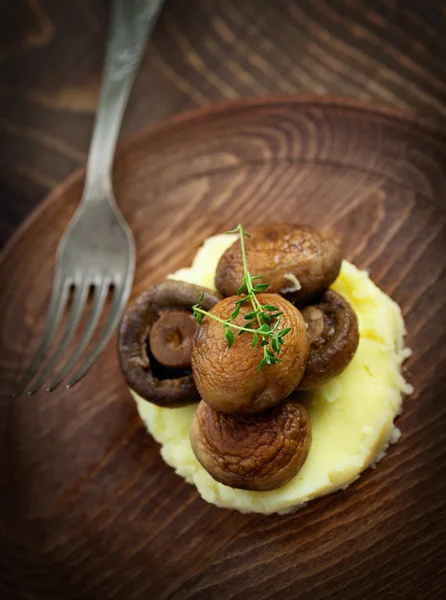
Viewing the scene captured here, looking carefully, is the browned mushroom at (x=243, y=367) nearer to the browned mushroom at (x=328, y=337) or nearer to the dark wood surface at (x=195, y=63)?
the browned mushroom at (x=328, y=337)

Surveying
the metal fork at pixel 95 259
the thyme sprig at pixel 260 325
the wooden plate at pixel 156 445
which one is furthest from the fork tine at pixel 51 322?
the thyme sprig at pixel 260 325

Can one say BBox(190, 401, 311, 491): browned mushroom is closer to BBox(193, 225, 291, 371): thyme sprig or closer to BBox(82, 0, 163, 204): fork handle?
BBox(193, 225, 291, 371): thyme sprig

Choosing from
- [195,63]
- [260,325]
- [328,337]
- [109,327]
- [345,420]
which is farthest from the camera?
[195,63]

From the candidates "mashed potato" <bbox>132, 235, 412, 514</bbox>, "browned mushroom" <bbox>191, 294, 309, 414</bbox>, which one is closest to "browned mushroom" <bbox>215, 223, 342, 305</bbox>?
"browned mushroom" <bbox>191, 294, 309, 414</bbox>

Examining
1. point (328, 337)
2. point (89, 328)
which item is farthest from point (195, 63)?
point (328, 337)

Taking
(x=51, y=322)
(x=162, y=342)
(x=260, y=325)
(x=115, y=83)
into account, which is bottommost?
(x=51, y=322)

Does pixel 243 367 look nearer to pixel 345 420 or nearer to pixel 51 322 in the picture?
pixel 345 420
